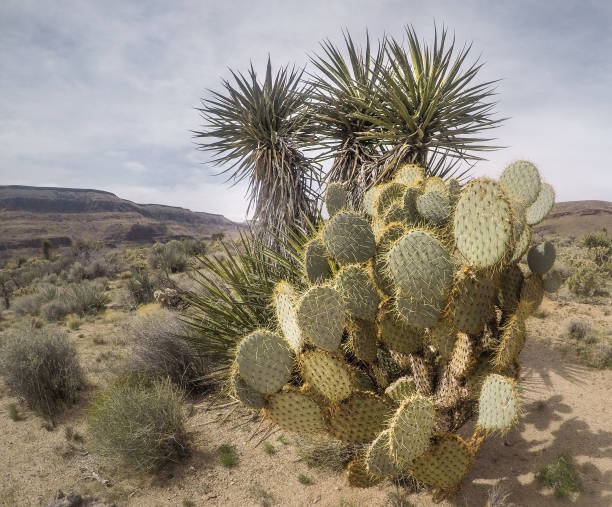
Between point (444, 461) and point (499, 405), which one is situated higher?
point (499, 405)

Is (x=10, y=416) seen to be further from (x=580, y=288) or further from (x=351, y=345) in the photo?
(x=580, y=288)

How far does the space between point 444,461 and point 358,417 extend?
0.62 metres

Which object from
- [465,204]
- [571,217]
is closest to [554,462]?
[465,204]

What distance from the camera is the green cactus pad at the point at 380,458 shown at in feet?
7.14

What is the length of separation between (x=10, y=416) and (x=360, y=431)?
17.0 ft

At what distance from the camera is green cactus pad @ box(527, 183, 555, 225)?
3371mm

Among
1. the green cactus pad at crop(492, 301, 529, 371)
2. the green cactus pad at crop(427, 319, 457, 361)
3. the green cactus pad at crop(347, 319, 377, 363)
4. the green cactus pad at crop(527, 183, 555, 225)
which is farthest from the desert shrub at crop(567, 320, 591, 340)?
the green cactus pad at crop(347, 319, 377, 363)

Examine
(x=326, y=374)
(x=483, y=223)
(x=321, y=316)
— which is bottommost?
(x=326, y=374)

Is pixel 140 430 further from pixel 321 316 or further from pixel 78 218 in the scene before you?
pixel 78 218

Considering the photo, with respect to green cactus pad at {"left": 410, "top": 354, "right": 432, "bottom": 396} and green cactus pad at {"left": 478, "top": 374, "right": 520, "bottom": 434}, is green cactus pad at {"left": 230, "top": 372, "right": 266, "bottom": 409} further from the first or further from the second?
green cactus pad at {"left": 478, "top": 374, "right": 520, "bottom": 434}

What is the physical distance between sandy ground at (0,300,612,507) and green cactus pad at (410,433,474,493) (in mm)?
768

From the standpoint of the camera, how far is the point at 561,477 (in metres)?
2.99

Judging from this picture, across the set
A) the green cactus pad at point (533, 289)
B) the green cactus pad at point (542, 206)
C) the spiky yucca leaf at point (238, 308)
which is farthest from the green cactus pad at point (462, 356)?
the spiky yucca leaf at point (238, 308)

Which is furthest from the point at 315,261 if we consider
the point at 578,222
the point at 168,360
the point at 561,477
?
the point at 578,222
